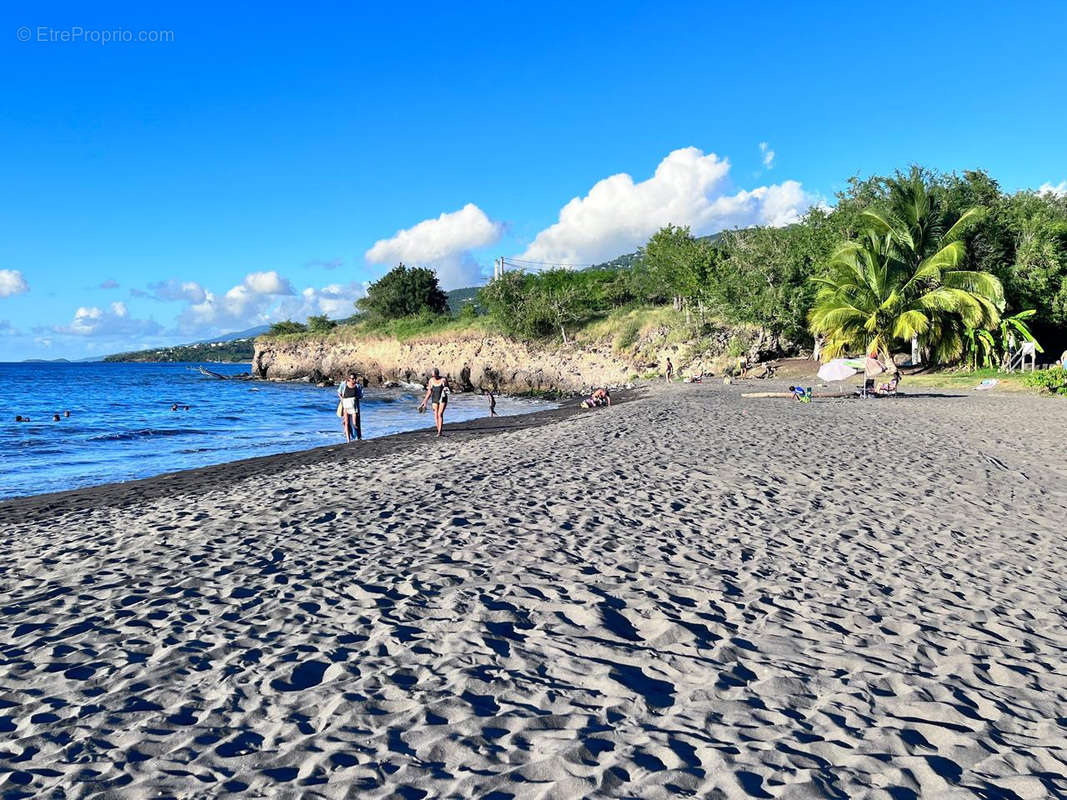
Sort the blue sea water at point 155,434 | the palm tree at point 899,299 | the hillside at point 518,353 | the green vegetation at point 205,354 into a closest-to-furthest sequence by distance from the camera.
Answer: the blue sea water at point 155,434 < the palm tree at point 899,299 < the hillside at point 518,353 < the green vegetation at point 205,354

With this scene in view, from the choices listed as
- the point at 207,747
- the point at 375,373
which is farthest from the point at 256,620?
the point at 375,373

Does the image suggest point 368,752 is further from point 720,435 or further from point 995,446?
point 995,446

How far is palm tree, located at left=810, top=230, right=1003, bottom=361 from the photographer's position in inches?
1148

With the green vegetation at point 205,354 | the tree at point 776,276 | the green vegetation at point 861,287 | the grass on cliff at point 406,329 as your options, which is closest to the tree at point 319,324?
the grass on cliff at point 406,329

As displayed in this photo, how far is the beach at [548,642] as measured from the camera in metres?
3.08

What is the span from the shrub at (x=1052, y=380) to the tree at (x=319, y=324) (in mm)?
61858

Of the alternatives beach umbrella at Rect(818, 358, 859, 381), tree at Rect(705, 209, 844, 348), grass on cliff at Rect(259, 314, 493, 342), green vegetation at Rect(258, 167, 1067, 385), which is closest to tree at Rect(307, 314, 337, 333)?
grass on cliff at Rect(259, 314, 493, 342)

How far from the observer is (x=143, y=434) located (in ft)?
73.7

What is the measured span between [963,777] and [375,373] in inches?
2387

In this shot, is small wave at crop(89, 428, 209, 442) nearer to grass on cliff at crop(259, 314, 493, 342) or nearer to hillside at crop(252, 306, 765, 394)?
hillside at crop(252, 306, 765, 394)

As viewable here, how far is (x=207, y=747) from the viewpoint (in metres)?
3.23

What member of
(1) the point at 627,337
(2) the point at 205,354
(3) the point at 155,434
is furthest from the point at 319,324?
(2) the point at 205,354

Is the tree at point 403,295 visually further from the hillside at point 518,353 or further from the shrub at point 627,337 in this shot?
the shrub at point 627,337

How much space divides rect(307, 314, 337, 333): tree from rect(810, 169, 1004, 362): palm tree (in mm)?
53457
